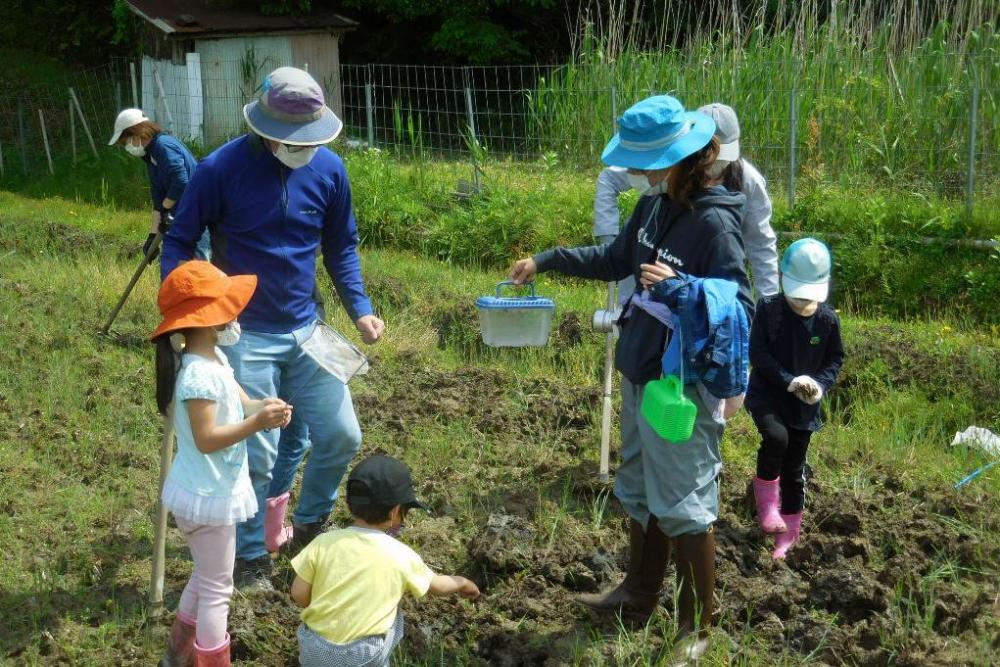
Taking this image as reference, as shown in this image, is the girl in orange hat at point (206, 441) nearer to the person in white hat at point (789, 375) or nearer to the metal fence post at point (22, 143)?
the person in white hat at point (789, 375)

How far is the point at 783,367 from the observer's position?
16.0ft

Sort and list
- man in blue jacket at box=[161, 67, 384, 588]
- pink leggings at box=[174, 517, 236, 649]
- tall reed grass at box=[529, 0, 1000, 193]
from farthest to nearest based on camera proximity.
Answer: tall reed grass at box=[529, 0, 1000, 193]
man in blue jacket at box=[161, 67, 384, 588]
pink leggings at box=[174, 517, 236, 649]

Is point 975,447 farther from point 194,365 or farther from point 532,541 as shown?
point 194,365

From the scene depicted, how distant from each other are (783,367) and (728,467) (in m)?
0.99

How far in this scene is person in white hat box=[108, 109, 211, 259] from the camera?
836cm

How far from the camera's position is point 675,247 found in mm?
3840

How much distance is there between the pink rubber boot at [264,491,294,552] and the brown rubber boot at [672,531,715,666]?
5.65ft

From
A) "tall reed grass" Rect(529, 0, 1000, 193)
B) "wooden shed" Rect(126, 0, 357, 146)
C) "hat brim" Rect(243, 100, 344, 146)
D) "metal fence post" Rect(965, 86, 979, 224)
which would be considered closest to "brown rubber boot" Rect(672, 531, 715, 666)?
"hat brim" Rect(243, 100, 344, 146)

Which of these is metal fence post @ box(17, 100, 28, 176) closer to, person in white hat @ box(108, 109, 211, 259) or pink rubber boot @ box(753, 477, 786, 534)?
person in white hat @ box(108, 109, 211, 259)

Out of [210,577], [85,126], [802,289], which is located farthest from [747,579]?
[85,126]

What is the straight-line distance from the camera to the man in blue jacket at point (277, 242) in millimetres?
4223

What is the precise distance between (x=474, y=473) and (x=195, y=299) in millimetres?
2373

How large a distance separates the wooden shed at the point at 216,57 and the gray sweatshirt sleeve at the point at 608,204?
10.8m

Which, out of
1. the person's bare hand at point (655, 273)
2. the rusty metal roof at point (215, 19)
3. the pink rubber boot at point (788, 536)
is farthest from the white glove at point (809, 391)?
the rusty metal roof at point (215, 19)
